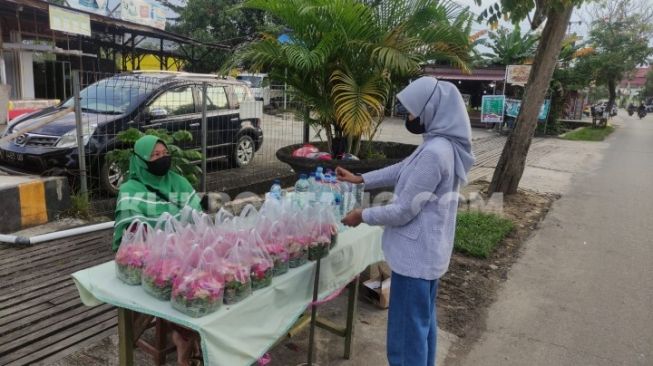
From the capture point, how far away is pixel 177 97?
6.89 metres

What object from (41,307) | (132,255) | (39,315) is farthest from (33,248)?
(132,255)

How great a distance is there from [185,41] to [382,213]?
15.9 meters

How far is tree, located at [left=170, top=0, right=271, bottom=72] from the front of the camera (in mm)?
21531

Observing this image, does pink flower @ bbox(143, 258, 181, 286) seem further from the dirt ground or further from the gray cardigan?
the dirt ground

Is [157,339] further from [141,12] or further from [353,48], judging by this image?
[141,12]

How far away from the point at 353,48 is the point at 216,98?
3.16 meters

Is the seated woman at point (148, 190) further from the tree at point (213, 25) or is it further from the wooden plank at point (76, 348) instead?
the tree at point (213, 25)

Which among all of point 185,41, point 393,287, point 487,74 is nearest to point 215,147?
point 393,287

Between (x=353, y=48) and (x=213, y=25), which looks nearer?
(x=353, y=48)

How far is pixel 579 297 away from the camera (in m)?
4.32

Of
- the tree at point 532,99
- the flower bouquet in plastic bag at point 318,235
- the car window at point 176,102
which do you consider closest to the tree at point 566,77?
the tree at point 532,99

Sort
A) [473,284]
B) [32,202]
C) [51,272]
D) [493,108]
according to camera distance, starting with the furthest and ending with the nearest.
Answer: [493,108]
[32,202]
[473,284]
[51,272]

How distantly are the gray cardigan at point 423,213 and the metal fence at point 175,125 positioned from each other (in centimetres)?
293

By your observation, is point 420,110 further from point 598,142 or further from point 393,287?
point 598,142
